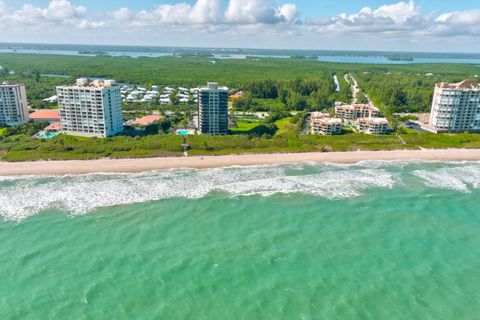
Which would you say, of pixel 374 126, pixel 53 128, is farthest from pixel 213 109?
pixel 374 126

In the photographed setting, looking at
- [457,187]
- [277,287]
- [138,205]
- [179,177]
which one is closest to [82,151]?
[179,177]

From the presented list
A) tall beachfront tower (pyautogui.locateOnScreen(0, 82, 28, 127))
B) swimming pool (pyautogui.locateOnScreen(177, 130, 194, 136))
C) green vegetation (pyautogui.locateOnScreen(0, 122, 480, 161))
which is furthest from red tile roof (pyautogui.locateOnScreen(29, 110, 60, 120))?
swimming pool (pyautogui.locateOnScreen(177, 130, 194, 136))

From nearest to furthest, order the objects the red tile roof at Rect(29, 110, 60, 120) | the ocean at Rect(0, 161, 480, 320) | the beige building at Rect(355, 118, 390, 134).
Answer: the ocean at Rect(0, 161, 480, 320), the beige building at Rect(355, 118, 390, 134), the red tile roof at Rect(29, 110, 60, 120)

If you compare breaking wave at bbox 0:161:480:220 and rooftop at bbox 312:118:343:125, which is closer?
breaking wave at bbox 0:161:480:220

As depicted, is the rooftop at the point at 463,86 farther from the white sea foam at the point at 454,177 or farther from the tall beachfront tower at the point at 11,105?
the tall beachfront tower at the point at 11,105

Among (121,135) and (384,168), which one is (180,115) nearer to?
(121,135)

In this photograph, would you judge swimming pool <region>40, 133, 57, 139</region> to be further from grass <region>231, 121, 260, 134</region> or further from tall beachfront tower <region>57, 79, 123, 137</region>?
grass <region>231, 121, 260, 134</region>

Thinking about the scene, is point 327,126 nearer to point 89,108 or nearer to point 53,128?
point 89,108
